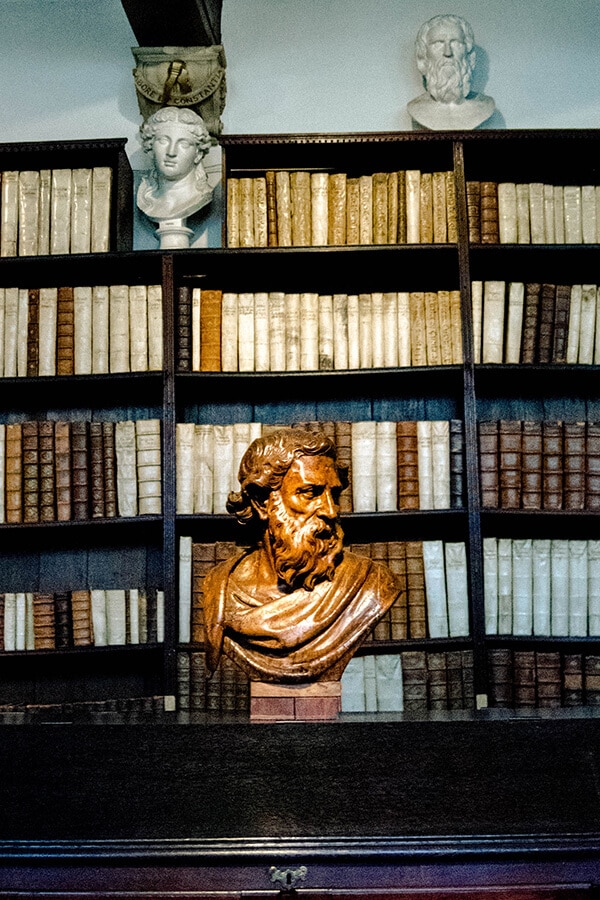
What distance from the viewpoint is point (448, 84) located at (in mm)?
3793

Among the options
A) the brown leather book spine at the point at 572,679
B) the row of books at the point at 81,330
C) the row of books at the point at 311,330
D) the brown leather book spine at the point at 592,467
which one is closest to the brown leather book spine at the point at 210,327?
the row of books at the point at 311,330

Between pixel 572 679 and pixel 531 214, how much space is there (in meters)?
1.55

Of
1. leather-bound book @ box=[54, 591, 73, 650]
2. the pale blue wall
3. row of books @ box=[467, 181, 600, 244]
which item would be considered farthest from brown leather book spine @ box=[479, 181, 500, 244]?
leather-bound book @ box=[54, 591, 73, 650]

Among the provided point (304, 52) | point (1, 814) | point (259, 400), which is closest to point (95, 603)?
point (259, 400)

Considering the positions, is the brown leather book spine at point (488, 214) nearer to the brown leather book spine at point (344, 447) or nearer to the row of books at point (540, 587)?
the brown leather book spine at point (344, 447)

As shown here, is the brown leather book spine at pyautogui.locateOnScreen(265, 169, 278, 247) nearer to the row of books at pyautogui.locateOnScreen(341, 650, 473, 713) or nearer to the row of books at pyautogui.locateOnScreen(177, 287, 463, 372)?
the row of books at pyautogui.locateOnScreen(177, 287, 463, 372)

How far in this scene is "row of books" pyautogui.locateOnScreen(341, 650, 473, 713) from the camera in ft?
11.2

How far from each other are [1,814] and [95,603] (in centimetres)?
173

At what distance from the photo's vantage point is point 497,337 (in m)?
3.56

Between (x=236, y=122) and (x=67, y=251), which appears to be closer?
(x=67, y=251)

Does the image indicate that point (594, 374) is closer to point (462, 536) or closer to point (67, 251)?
point (462, 536)

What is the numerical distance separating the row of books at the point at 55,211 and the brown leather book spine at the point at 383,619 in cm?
137

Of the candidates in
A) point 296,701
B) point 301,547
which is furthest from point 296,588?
point 296,701

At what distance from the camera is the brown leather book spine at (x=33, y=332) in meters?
3.58
